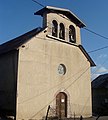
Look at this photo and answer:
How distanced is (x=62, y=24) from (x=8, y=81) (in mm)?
7825

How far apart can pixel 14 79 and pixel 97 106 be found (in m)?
17.9

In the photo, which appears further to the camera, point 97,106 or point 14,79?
point 97,106

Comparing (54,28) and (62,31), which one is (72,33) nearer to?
(62,31)

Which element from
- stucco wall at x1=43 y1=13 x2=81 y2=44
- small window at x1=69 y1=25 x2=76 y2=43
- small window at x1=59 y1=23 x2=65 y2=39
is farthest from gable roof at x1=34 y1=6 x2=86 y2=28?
small window at x1=59 y1=23 x2=65 y2=39

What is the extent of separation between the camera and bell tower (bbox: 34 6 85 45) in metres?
21.9

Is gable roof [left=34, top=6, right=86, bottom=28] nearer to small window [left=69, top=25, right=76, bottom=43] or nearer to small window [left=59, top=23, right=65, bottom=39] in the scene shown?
small window [left=69, top=25, right=76, bottom=43]

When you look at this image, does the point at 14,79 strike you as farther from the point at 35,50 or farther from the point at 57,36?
the point at 57,36

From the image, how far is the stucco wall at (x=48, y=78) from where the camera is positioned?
19.2 m

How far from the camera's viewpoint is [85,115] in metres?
23.9

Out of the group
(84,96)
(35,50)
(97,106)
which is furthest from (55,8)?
(97,106)

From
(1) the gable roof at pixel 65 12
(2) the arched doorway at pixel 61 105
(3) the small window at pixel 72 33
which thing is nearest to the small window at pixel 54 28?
(1) the gable roof at pixel 65 12

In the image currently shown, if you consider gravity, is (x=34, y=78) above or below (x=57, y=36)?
below

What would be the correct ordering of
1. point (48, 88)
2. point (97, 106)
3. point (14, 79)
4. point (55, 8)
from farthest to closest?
point (97, 106)
point (55, 8)
point (48, 88)
point (14, 79)

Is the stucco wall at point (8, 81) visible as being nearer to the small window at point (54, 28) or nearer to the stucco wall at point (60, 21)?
the stucco wall at point (60, 21)
